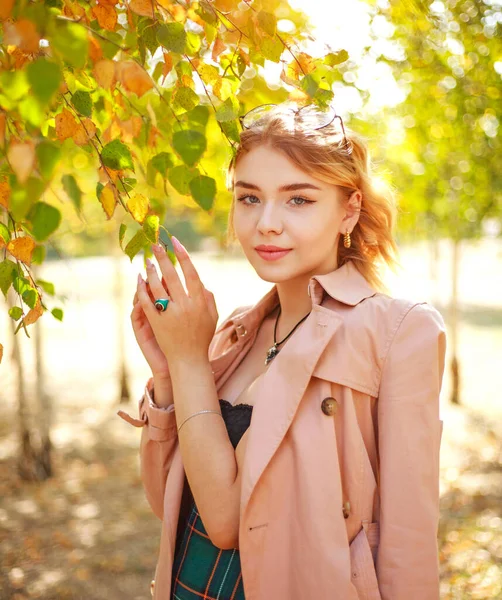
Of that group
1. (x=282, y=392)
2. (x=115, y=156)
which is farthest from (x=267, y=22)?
(x=282, y=392)

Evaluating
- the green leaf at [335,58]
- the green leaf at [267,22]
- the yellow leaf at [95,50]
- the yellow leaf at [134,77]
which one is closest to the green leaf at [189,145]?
the yellow leaf at [134,77]

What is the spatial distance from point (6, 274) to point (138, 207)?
0.42 metres

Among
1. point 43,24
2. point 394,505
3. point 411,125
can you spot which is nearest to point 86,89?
point 43,24

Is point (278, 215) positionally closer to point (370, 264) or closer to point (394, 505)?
point (370, 264)

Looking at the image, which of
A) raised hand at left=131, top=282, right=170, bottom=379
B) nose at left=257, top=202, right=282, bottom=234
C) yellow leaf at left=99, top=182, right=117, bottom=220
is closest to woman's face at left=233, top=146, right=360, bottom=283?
nose at left=257, top=202, right=282, bottom=234

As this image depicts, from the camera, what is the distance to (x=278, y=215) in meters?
1.81

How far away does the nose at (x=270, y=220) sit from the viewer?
1.80m

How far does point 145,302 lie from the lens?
1.90 m

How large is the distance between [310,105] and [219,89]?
44cm

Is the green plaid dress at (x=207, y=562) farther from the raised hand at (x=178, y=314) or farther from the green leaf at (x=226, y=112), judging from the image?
the green leaf at (x=226, y=112)

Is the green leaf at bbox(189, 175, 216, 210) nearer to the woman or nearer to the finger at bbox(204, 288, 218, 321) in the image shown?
the woman

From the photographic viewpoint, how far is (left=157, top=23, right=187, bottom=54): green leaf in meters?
1.39

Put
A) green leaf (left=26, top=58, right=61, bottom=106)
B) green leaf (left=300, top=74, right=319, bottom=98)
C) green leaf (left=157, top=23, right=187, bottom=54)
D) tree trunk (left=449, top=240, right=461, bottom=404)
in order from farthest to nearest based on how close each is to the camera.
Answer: tree trunk (left=449, top=240, right=461, bottom=404), green leaf (left=300, top=74, right=319, bottom=98), green leaf (left=157, top=23, right=187, bottom=54), green leaf (left=26, top=58, right=61, bottom=106)

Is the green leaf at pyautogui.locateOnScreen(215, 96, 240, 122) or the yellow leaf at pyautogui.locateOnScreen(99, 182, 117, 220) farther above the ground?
the green leaf at pyautogui.locateOnScreen(215, 96, 240, 122)
